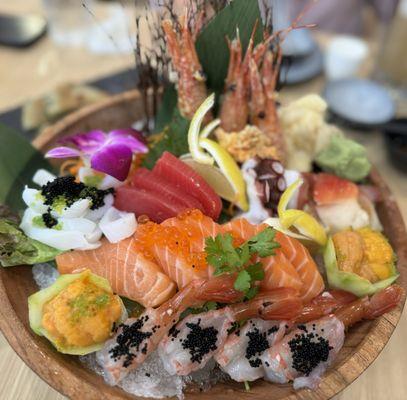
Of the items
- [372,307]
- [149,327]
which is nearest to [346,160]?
[372,307]

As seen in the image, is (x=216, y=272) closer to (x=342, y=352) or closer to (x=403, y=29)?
(x=342, y=352)

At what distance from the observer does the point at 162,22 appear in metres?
1.74

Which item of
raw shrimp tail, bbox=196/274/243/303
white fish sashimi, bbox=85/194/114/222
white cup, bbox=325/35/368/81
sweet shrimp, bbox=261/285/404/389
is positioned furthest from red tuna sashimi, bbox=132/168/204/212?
white cup, bbox=325/35/368/81

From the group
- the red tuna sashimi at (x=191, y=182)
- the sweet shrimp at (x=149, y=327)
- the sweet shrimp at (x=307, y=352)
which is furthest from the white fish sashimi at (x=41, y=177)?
the sweet shrimp at (x=307, y=352)

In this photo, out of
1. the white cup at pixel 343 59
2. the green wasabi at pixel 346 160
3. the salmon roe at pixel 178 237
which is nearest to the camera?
the salmon roe at pixel 178 237

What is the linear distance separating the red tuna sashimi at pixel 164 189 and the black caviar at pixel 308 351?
0.59m

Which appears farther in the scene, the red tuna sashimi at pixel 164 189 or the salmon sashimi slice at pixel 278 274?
the red tuna sashimi at pixel 164 189

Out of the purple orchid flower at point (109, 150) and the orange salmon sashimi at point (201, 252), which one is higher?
the purple orchid flower at point (109, 150)

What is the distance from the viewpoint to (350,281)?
1551mm

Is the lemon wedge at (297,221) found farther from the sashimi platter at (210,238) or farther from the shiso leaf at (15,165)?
the shiso leaf at (15,165)

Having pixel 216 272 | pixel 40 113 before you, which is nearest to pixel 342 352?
pixel 216 272

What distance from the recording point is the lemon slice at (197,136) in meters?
1.74

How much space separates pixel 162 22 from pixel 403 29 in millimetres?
2079

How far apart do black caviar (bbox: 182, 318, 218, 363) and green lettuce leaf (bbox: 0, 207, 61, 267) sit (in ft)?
1.97
